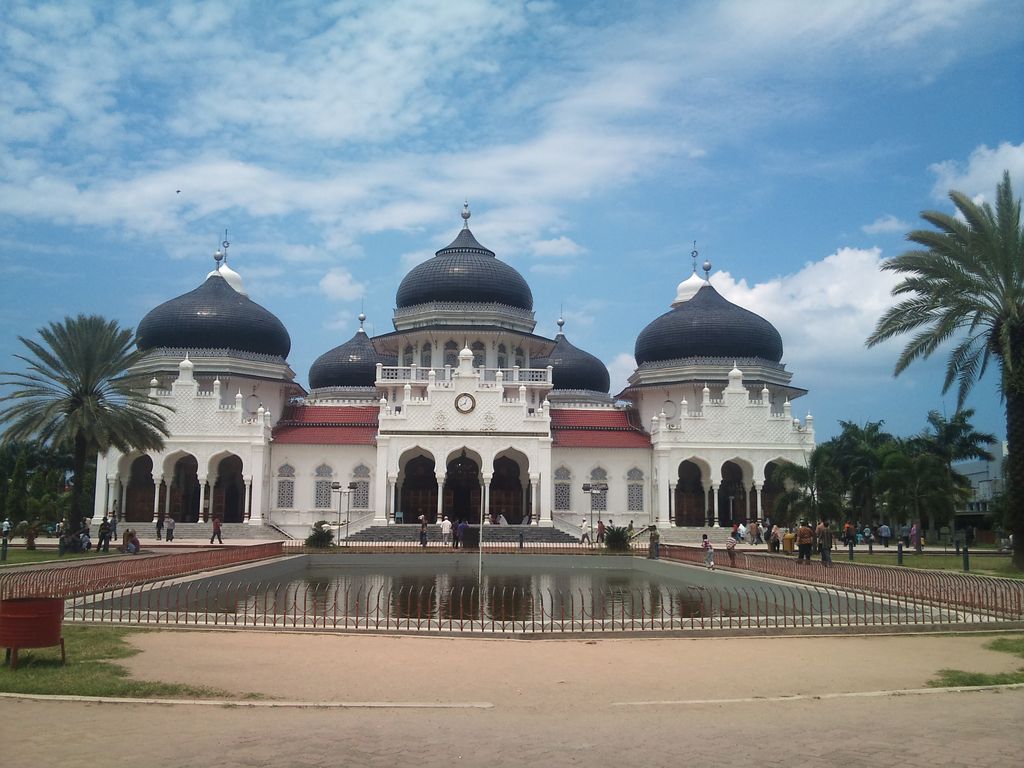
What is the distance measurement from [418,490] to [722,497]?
46.1 ft

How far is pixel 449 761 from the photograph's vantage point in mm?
6059

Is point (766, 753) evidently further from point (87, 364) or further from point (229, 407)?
point (229, 407)

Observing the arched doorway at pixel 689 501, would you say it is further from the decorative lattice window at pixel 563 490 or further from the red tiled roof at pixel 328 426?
the red tiled roof at pixel 328 426

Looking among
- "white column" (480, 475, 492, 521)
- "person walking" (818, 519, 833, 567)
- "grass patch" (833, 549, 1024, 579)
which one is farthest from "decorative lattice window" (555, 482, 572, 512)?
"person walking" (818, 519, 833, 567)

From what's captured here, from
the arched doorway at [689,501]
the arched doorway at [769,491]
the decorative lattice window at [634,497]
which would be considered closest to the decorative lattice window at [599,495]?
the decorative lattice window at [634,497]

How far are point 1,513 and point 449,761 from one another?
145 ft

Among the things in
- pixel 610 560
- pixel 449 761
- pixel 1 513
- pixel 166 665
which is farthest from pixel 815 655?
pixel 1 513

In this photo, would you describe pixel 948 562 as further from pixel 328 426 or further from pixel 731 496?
pixel 328 426

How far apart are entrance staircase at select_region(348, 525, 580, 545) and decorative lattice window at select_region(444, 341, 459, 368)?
956 cm

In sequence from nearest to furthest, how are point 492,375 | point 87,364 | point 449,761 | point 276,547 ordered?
1. point 449,761
2. point 276,547
3. point 87,364
4. point 492,375

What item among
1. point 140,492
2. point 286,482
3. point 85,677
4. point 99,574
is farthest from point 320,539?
point 85,677

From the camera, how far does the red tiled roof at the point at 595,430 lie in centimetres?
4047

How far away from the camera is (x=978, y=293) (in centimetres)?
2134

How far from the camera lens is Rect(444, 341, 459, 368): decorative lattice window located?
43.1 metres
